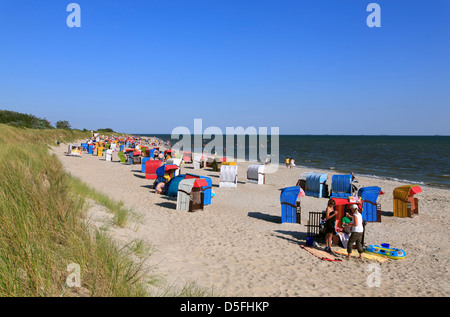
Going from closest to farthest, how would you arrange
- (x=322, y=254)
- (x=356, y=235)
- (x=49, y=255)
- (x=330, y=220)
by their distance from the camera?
(x=49, y=255) < (x=356, y=235) < (x=322, y=254) < (x=330, y=220)

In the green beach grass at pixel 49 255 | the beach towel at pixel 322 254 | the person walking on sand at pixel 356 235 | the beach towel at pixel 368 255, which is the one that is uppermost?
the green beach grass at pixel 49 255

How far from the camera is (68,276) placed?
12.4 ft

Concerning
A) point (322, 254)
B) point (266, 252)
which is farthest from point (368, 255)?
point (266, 252)

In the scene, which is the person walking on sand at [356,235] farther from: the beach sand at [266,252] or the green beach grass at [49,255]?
the green beach grass at [49,255]

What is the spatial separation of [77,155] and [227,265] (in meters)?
30.5

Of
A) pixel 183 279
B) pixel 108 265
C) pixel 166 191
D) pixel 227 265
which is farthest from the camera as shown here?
pixel 166 191

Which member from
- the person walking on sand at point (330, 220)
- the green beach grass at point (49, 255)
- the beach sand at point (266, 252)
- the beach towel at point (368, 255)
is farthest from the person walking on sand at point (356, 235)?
the green beach grass at point (49, 255)

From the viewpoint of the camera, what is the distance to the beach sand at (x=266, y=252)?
20.2 ft

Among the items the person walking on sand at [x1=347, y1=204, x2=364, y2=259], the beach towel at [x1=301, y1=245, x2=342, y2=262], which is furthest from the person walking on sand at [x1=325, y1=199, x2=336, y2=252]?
the person walking on sand at [x1=347, y1=204, x2=364, y2=259]

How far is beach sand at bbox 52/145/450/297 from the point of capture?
6.15 meters

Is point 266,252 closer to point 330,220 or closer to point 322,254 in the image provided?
point 322,254

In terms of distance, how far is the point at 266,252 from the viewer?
8.23 m
